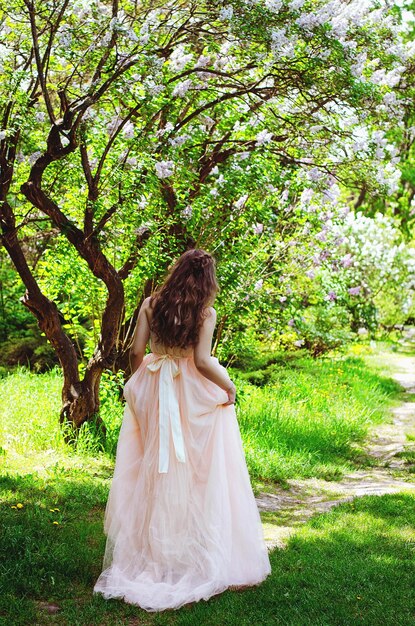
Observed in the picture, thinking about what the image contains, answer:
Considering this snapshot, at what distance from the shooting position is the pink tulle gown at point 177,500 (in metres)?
3.81

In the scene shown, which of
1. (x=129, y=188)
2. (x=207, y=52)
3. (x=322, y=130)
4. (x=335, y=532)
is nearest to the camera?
(x=335, y=532)

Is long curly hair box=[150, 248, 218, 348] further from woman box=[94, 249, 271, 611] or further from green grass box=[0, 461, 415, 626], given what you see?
green grass box=[0, 461, 415, 626]

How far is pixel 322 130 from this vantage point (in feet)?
22.9

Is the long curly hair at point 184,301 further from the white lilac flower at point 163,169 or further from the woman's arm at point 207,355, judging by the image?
the white lilac flower at point 163,169

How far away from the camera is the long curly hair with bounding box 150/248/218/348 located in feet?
13.0

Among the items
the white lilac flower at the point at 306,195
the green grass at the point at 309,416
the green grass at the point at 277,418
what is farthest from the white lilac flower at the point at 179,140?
the white lilac flower at the point at 306,195

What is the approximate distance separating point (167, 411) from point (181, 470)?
0.32m

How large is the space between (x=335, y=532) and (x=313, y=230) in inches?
206

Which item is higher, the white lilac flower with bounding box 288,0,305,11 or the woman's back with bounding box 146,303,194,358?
the white lilac flower with bounding box 288,0,305,11

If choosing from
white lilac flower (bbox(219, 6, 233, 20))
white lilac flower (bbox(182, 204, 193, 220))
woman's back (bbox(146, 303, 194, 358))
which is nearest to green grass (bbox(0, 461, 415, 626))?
woman's back (bbox(146, 303, 194, 358))

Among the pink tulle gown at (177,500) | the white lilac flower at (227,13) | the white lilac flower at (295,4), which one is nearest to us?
the pink tulle gown at (177,500)

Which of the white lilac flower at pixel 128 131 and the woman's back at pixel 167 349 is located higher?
the white lilac flower at pixel 128 131

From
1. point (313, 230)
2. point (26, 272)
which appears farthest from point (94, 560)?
point (313, 230)

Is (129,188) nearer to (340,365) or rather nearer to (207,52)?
(207,52)
